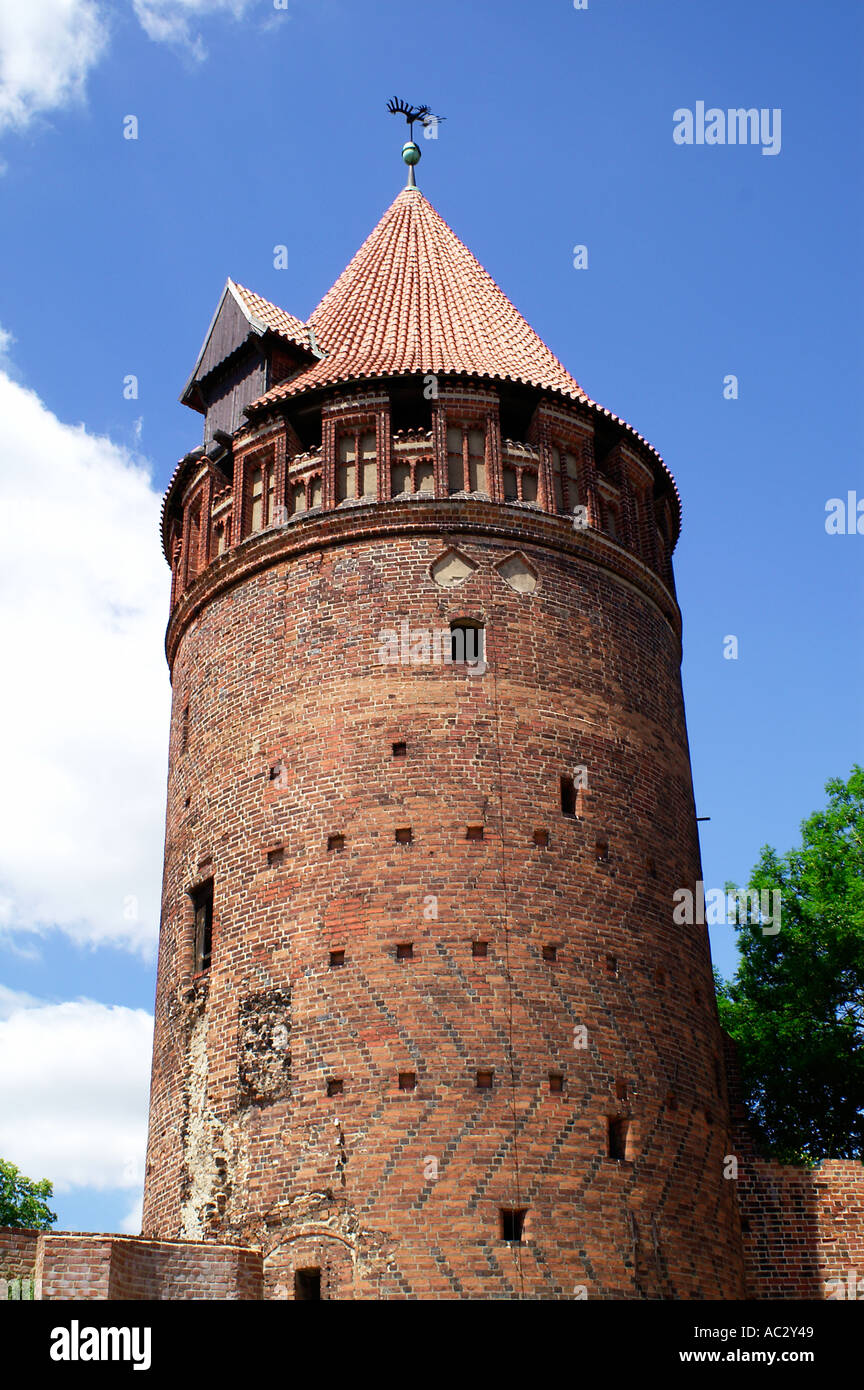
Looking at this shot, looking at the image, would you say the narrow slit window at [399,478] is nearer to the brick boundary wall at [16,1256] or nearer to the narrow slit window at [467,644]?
the narrow slit window at [467,644]

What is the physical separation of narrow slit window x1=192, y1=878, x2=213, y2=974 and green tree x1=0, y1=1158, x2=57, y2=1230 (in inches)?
535

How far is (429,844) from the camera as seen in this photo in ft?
48.5

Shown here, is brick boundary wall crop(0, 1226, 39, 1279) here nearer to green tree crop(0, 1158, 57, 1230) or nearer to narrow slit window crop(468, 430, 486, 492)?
narrow slit window crop(468, 430, 486, 492)

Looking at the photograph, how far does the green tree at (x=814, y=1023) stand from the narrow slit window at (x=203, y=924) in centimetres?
840

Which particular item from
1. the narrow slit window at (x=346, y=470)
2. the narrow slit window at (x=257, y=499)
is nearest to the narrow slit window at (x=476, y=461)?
the narrow slit window at (x=346, y=470)

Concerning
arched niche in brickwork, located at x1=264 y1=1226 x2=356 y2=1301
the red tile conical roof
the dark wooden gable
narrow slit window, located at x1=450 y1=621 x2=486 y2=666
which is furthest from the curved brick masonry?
the dark wooden gable

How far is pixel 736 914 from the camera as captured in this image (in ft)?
77.4

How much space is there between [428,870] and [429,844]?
29 centimetres

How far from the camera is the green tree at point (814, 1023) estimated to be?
67.2ft

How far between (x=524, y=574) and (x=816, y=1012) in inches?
339

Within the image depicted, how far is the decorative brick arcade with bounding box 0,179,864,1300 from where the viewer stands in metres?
13.4

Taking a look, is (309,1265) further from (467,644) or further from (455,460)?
(455,460)
